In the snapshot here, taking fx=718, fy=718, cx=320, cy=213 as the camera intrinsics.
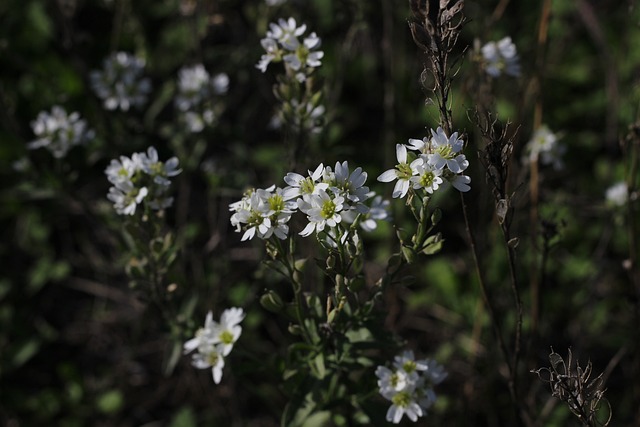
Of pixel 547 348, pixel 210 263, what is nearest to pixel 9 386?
pixel 210 263

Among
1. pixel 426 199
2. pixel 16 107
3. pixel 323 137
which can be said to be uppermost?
pixel 426 199

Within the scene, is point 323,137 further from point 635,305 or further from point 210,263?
point 635,305

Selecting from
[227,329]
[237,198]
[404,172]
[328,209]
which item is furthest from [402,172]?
[237,198]

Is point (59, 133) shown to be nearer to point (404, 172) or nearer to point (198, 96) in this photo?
point (198, 96)

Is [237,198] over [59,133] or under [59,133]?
under

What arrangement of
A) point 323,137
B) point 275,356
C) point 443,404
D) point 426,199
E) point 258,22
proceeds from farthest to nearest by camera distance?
point 258,22
point 443,404
point 323,137
point 275,356
point 426,199

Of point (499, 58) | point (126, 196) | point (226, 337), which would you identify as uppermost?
point (499, 58)

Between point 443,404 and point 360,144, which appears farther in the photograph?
point 360,144
